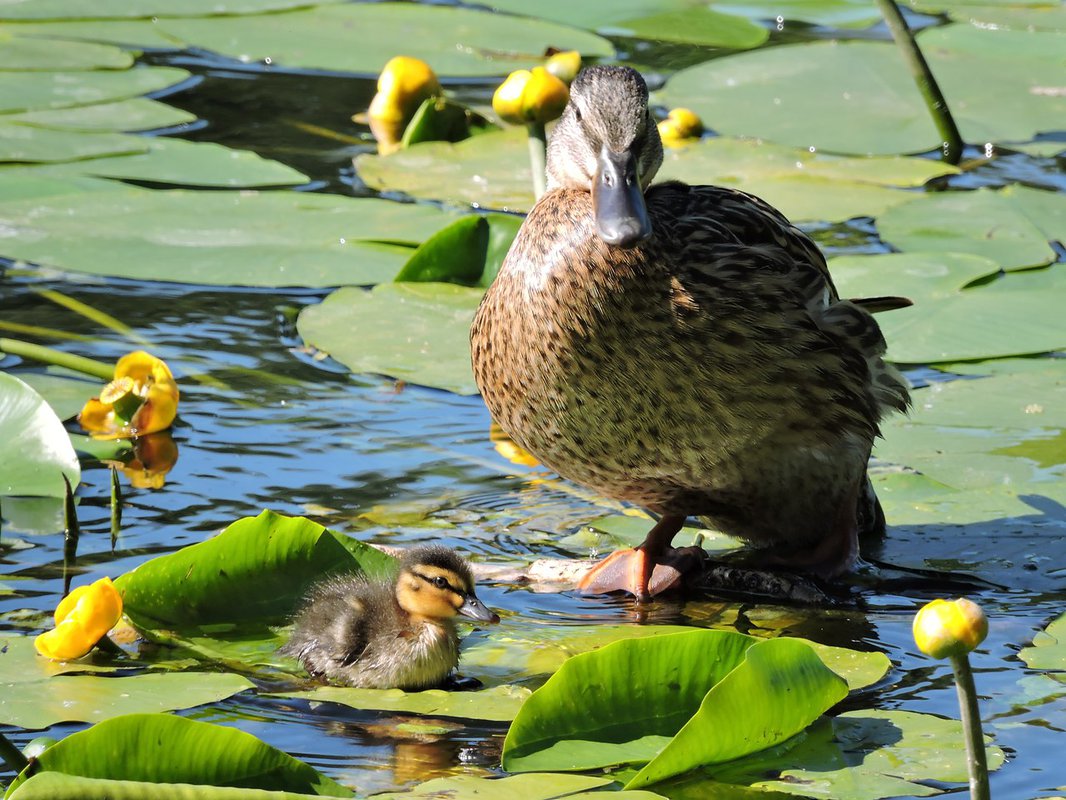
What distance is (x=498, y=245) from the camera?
624 centimetres

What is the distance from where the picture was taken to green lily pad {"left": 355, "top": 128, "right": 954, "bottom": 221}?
7.01 metres

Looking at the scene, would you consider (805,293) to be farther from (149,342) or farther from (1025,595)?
(149,342)

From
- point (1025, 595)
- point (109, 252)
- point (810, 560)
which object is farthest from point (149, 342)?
point (1025, 595)

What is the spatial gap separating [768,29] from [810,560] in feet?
20.6

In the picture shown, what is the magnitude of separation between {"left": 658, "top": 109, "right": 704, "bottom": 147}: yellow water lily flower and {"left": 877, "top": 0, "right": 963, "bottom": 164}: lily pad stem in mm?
1056

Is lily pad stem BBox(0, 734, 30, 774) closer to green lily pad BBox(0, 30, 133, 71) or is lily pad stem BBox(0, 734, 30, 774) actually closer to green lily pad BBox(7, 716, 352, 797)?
green lily pad BBox(7, 716, 352, 797)

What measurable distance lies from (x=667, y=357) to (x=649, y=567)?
62 centimetres

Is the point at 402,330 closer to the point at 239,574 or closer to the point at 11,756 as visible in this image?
the point at 239,574

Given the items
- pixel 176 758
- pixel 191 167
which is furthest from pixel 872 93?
pixel 176 758

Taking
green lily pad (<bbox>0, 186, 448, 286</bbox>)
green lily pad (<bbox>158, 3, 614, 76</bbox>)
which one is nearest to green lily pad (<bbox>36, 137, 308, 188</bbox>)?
green lily pad (<bbox>0, 186, 448, 286</bbox>)

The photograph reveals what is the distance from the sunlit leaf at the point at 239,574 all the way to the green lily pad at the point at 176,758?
851mm

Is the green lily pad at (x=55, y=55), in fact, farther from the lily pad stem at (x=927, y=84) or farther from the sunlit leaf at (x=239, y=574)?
the sunlit leaf at (x=239, y=574)

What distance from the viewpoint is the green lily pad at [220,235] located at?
19.7 feet

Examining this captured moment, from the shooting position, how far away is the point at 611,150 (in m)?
4.19
